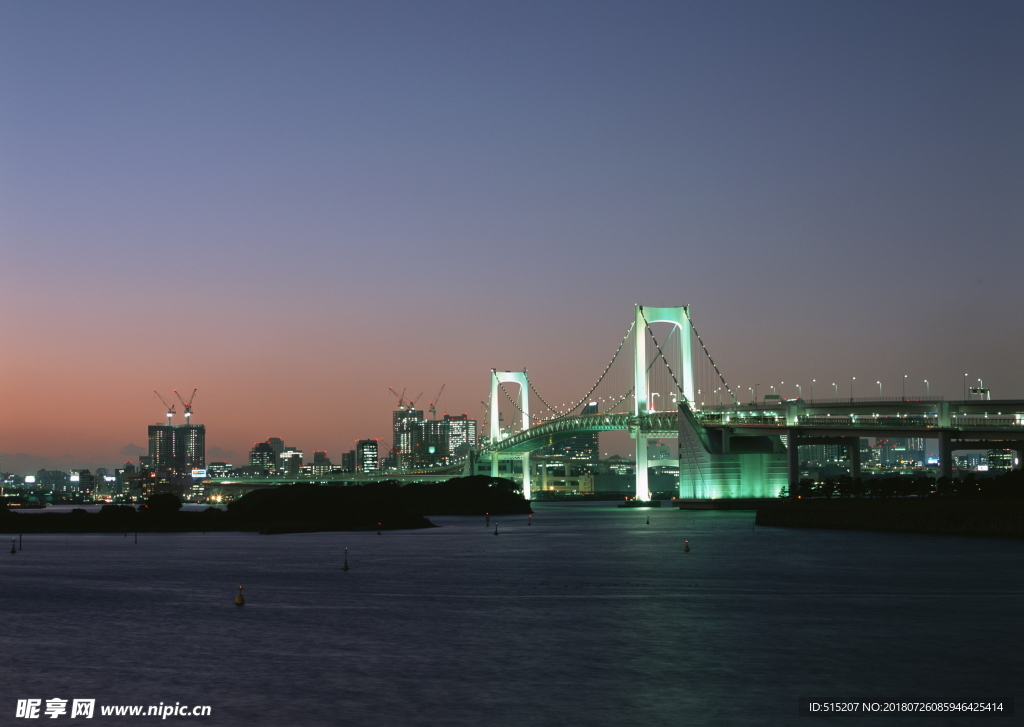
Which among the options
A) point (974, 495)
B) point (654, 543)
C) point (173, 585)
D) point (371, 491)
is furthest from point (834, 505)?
Result: point (173, 585)

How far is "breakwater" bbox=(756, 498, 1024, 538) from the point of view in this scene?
5266 cm

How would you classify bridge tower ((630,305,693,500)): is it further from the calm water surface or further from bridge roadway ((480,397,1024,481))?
the calm water surface

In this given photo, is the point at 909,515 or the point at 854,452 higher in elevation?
the point at 854,452

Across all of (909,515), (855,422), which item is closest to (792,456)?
(855,422)

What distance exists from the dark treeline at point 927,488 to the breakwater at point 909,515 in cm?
203

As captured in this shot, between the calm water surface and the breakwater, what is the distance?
41.1 ft

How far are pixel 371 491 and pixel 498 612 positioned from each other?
2480 inches

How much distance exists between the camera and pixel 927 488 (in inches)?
2948

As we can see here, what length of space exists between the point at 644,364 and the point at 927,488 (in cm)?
3332

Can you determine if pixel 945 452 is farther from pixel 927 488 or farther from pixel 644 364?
pixel 644 364

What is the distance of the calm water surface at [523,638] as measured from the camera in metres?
14.5

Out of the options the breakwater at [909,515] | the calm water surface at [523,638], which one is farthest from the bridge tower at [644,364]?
the calm water surface at [523,638]

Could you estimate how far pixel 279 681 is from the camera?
16016 millimetres

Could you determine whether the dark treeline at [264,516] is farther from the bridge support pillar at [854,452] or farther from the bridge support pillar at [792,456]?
the bridge support pillar at [854,452]
